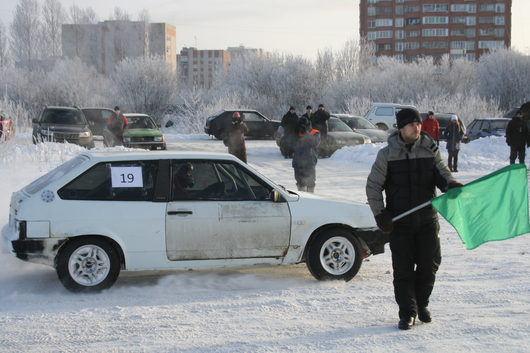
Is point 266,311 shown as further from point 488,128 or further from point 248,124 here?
point 248,124

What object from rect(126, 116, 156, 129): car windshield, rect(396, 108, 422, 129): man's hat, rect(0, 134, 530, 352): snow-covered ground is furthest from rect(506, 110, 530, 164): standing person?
rect(396, 108, 422, 129): man's hat

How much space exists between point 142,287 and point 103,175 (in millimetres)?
1231

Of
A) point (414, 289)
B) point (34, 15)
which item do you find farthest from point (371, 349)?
point (34, 15)

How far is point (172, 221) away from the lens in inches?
278

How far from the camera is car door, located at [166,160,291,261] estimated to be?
7090 millimetres

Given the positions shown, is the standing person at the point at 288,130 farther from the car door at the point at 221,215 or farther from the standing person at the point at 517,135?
the car door at the point at 221,215

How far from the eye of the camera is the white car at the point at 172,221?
6863mm

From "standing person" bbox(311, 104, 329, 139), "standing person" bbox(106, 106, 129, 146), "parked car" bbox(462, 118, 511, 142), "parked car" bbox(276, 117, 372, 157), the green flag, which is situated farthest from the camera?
"parked car" bbox(462, 118, 511, 142)

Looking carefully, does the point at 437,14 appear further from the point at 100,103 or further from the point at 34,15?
the point at 100,103

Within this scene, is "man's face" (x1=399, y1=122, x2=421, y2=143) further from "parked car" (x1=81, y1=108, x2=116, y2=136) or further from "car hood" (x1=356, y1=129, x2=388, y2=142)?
"parked car" (x1=81, y1=108, x2=116, y2=136)

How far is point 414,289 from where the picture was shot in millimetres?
5832

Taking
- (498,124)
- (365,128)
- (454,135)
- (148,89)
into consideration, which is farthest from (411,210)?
(148,89)

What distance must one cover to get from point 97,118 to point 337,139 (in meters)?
14.3

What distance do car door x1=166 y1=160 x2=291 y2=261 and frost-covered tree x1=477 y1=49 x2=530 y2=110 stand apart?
52.1m
